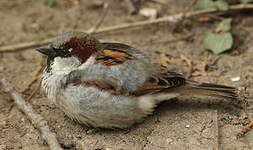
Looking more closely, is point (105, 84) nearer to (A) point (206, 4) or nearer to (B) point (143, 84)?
(B) point (143, 84)

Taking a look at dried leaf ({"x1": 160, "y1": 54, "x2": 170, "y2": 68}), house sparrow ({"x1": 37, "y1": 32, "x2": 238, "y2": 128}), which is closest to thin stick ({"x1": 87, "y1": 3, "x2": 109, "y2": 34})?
dried leaf ({"x1": 160, "y1": 54, "x2": 170, "y2": 68})

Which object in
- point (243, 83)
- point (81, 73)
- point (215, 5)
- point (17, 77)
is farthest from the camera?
point (215, 5)

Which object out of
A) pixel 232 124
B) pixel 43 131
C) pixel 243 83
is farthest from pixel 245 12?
pixel 43 131

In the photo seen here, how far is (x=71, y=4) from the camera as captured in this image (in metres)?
6.34

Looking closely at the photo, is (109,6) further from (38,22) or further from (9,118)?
(9,118)

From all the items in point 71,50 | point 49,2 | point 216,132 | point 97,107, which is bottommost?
point 216,132

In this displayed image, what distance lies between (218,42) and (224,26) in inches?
10.7

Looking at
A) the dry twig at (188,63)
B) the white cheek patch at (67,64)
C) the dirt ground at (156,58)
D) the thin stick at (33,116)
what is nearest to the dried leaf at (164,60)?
the dirt ground at (156,58)

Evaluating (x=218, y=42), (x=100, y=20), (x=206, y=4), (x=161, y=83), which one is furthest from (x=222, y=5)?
(x=161, y=83)

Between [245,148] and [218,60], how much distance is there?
154cm

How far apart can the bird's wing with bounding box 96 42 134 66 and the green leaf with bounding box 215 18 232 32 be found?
1.54m

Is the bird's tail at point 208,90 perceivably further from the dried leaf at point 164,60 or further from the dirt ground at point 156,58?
the dried leaf at point 164,60

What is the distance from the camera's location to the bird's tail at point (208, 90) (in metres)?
4.30

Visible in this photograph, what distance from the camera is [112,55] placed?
4.23 m
